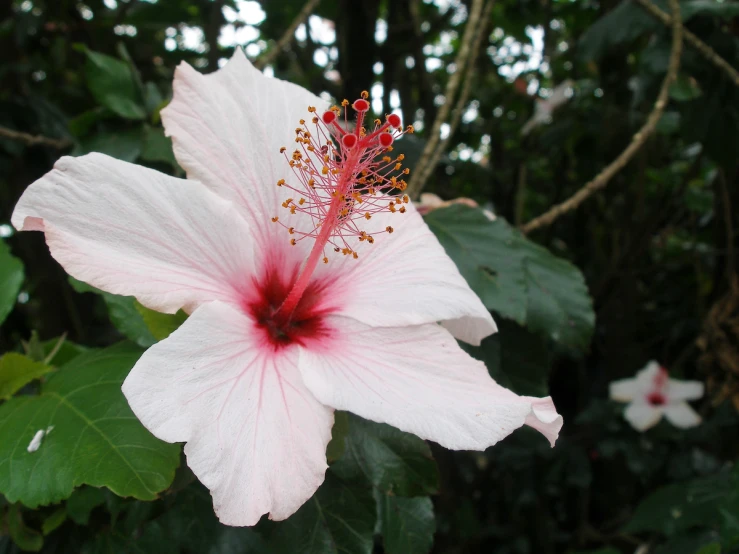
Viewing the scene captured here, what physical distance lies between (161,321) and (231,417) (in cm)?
17

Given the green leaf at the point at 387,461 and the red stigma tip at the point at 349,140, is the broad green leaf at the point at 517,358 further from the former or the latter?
the red stigma tip at the point at 349,140

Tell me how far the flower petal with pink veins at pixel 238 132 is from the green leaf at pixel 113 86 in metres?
0.47

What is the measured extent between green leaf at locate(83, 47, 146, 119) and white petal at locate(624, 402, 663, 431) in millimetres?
1695

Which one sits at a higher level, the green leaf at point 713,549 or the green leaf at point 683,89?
the green leaf at point 683,89

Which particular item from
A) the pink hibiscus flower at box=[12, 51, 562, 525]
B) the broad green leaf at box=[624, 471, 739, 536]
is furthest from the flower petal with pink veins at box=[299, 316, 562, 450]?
the broad green leaf at box=[624, 471, 739, 536]

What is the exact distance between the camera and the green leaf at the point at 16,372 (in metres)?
0.75

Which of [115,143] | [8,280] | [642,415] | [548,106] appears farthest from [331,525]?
[548,106]

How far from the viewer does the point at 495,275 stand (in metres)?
0.97

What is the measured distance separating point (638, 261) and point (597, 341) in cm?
38

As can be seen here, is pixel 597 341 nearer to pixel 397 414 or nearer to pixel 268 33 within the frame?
pixel 268 33

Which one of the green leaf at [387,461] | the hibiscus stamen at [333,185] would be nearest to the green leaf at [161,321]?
the hibiscus stamen at [333,185]

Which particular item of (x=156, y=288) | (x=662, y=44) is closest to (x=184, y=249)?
(x=156, y=288)

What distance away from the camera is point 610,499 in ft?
7.88

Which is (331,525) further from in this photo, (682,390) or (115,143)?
(682,390)
